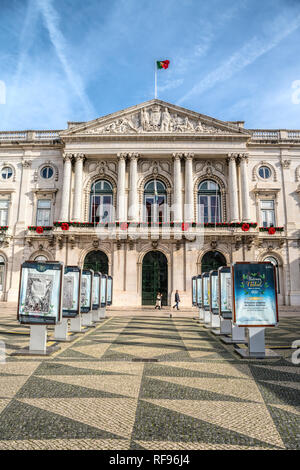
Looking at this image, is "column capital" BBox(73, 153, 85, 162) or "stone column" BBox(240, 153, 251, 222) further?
"column capital" BBox(73, 153, 85, 162)

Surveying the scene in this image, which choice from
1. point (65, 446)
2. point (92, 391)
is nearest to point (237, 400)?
point (92, 391)

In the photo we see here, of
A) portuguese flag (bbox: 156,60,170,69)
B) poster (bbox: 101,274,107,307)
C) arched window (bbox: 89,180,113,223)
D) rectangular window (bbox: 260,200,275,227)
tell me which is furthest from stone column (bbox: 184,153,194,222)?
poster (bbox: 101,274,107,307)

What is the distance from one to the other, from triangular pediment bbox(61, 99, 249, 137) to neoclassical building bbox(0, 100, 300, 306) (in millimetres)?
107

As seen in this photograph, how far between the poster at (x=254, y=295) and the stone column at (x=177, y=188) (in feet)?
75.8

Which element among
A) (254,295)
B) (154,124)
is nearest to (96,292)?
(254,295)

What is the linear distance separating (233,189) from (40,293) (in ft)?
89.8

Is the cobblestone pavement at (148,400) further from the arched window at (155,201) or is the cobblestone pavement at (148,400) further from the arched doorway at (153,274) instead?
the arched window at (155,201)

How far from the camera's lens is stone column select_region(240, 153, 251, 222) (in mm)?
33544

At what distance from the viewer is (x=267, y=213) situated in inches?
1396

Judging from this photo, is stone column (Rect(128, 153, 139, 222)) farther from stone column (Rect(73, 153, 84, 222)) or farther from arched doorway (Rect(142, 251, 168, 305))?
stone column (Rect(73, 153, 84, 222))

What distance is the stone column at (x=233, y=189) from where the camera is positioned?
3362 cm

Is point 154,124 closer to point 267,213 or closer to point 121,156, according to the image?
point 121,156

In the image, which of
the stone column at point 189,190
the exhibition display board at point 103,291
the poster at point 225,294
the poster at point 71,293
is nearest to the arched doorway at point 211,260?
the stone column at point 189,190
